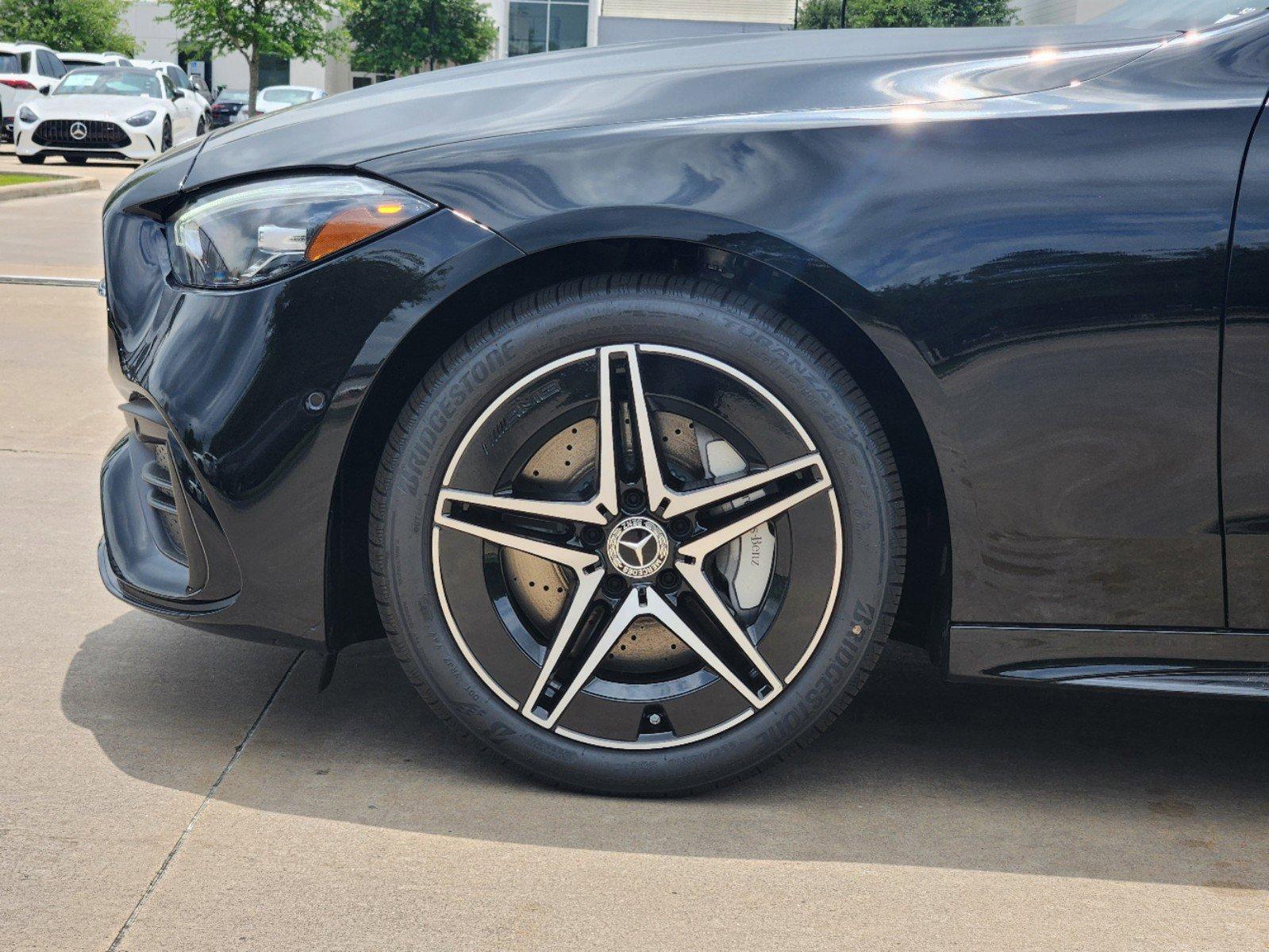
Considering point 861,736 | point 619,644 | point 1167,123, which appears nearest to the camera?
point 1167,123

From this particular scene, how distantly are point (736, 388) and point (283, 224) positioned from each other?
754 millimetres

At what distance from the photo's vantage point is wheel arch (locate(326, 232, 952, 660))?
2.06 metres

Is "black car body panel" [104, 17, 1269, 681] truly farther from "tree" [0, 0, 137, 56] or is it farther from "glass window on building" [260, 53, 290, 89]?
"glass window on building" [260, 53, 290, 89]

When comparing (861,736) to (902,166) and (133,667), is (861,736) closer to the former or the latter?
(902,166)

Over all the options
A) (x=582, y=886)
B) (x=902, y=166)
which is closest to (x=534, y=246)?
(x=902, y=166)

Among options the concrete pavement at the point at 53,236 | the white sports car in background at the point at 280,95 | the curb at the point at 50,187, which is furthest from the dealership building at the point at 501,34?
the concrete pavement at the point at 53,236

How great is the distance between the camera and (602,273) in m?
2.09

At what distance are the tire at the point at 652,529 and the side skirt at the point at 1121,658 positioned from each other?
0.17 m

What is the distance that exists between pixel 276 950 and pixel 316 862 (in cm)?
23

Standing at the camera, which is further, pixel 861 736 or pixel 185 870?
pixel 861 736

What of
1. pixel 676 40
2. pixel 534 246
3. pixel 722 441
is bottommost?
pixel 722 441

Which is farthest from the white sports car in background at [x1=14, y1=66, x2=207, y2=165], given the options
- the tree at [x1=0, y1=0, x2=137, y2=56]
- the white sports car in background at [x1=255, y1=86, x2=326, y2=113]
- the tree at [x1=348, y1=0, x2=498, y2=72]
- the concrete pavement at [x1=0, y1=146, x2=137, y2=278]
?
the tree at [x1=348, y1=0, x2=498, y2=72]

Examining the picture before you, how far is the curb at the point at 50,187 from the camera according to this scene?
12820mm

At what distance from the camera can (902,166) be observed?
1.99m
